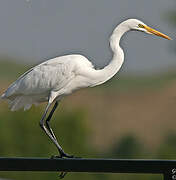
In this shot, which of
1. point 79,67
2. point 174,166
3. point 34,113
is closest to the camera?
point 174,166

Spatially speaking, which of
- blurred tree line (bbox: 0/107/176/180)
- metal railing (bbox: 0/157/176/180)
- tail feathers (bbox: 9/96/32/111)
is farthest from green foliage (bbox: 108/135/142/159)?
metal railing (bbox: 0/157/176/180)

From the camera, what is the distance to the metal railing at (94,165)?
1422 millimetres

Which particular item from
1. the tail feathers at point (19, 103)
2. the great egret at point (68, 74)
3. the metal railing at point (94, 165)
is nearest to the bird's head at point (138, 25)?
the great egret at point (68, 74)

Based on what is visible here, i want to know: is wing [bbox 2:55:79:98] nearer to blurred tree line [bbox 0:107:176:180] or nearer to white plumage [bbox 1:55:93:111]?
white plumage [bbox 1:55:93:111]

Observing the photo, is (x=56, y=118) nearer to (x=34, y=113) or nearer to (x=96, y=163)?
(x=34, y=113)

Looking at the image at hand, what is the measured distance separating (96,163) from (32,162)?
168mm

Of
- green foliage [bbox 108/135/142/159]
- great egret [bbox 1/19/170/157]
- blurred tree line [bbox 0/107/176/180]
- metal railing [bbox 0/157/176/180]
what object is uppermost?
great egret [bbox 1/19/170/157]

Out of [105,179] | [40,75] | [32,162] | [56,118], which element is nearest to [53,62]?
[40,75]

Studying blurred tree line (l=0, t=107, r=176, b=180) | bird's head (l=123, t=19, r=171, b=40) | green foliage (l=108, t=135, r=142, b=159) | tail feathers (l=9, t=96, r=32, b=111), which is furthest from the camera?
green foliage (l=108, t=135, r=142, b=159)

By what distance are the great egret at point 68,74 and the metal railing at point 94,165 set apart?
1.96 ft

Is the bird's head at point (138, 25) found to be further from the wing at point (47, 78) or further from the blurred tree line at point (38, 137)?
the blurred tree line at point (38, 137)

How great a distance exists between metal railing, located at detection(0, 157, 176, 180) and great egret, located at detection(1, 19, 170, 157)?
1.96 feet

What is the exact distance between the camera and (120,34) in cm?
212

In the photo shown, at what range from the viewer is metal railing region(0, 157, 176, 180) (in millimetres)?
1422
